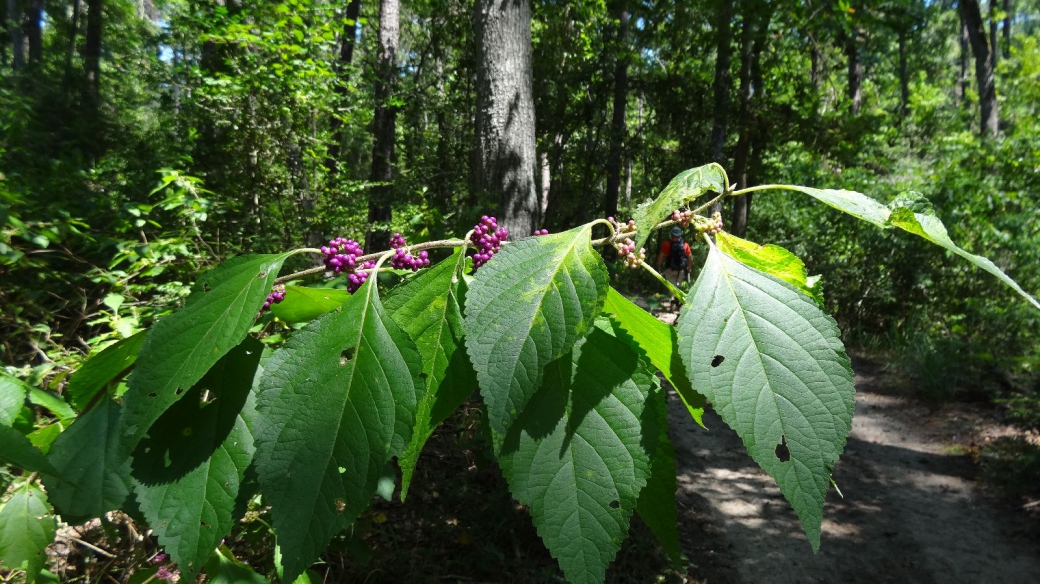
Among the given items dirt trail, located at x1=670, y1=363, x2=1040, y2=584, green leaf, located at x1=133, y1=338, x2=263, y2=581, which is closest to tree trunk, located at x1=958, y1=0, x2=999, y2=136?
dirt trail, located at x1=670, y1=363, x2=1040, y2=584

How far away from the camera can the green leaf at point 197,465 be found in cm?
62

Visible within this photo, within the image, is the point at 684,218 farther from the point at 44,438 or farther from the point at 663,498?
the point at 44,438

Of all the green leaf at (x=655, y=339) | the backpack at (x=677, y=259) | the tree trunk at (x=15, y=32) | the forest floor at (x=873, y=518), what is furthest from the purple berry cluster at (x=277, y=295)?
the tree trunk at (x=15, y=32)

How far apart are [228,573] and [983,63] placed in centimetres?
1516

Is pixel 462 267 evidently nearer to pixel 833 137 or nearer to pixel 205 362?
pixel 205 362

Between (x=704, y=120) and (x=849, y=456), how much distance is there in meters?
8.32

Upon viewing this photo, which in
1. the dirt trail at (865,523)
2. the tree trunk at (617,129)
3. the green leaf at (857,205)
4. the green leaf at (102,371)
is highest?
the tree trunk at (617,129)

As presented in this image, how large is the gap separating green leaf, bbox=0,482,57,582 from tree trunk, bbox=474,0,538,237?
6.62 feet

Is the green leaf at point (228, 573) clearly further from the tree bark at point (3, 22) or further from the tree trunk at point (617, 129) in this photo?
the tree bark at point (3, 22)

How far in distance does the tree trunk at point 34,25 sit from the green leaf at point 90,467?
813 inches

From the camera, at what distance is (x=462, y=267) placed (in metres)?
0.67

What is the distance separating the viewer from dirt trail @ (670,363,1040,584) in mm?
5285

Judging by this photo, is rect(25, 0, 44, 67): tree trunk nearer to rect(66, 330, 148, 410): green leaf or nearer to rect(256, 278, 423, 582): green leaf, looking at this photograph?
rect(66, 330, 148, 410): green leaf

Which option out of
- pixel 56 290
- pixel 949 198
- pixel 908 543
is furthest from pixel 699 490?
pixel 949 198
